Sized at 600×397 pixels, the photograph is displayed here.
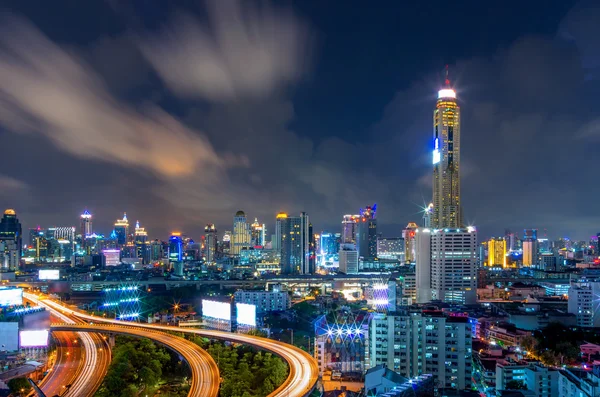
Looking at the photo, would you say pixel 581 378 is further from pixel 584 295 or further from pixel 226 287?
pixel 226 287

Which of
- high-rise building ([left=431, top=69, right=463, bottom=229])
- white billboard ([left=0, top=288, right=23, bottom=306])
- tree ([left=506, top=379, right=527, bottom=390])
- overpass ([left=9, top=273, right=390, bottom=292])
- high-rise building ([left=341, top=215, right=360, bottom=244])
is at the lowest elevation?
overpass ([left=9, top=273, right=390, bottom=292])

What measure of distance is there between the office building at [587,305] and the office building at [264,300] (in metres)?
10.7

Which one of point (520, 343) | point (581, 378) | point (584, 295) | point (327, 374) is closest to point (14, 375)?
point (327, 374)

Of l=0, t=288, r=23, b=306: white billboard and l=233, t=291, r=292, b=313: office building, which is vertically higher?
l=0, t=288, r=23, b=306: white billboard

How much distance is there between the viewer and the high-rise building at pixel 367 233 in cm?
4862

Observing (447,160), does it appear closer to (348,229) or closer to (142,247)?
(348,229)

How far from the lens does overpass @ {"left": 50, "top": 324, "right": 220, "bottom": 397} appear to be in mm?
10531

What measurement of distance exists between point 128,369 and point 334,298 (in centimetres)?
1577

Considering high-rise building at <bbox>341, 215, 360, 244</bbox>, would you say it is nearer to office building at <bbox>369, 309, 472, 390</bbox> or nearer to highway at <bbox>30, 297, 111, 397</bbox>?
highway at <bbox>30, 297, 111, 397</bbox>

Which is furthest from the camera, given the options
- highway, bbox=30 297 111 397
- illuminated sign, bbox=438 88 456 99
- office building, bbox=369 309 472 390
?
illuminated sign, bbox=438 88 456 99

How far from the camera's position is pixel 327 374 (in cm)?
1114

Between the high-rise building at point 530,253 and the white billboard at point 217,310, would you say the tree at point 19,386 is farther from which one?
the high-rise building at point 530,253

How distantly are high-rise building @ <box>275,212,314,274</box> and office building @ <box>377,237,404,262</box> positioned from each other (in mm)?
24208

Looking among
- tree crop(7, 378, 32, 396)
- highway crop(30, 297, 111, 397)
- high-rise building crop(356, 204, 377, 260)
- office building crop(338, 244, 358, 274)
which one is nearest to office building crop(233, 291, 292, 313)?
highway crop(30, 297, 111, 397)
